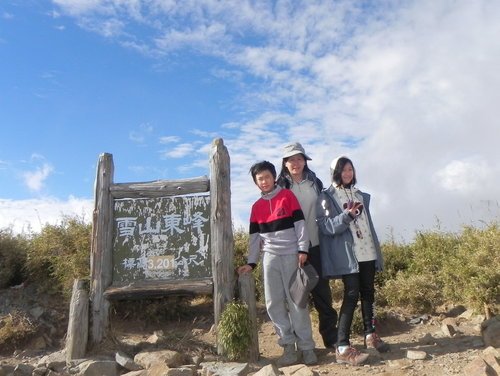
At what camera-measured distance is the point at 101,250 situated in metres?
6.57

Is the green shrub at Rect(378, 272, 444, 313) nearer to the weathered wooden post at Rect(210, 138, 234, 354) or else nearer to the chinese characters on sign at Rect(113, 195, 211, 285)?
the weathered wooden post at Rect(210, 138, 234, 354)

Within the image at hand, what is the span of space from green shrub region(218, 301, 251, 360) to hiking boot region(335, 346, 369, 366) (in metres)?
1.11

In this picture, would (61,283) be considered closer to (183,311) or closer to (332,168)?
(183,311)

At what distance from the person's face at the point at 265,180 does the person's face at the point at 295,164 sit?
0.30m

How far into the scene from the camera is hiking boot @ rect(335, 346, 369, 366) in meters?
5.31

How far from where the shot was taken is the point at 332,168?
18.8ft

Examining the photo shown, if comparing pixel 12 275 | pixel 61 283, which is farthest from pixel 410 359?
pixel 12 275

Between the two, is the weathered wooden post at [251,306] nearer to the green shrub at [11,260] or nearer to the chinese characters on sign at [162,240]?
the chinese characters on sign at [162,240]

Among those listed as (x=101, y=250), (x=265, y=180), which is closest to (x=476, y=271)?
(x=265, y=180)

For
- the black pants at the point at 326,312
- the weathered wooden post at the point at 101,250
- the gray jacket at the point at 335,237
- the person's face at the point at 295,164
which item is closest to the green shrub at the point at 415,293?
the black pants at the point at 326,312

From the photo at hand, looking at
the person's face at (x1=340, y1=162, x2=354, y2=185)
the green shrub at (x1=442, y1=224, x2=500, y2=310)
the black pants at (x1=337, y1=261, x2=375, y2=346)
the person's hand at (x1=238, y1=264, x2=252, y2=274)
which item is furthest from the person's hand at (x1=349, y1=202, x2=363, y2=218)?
the green shrub at (x1=442, y1=224, x2=500, y2=310)

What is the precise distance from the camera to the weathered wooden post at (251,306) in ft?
19.4

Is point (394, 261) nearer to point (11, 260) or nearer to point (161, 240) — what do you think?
point (161, 240)

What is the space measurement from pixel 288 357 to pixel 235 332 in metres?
0.68
